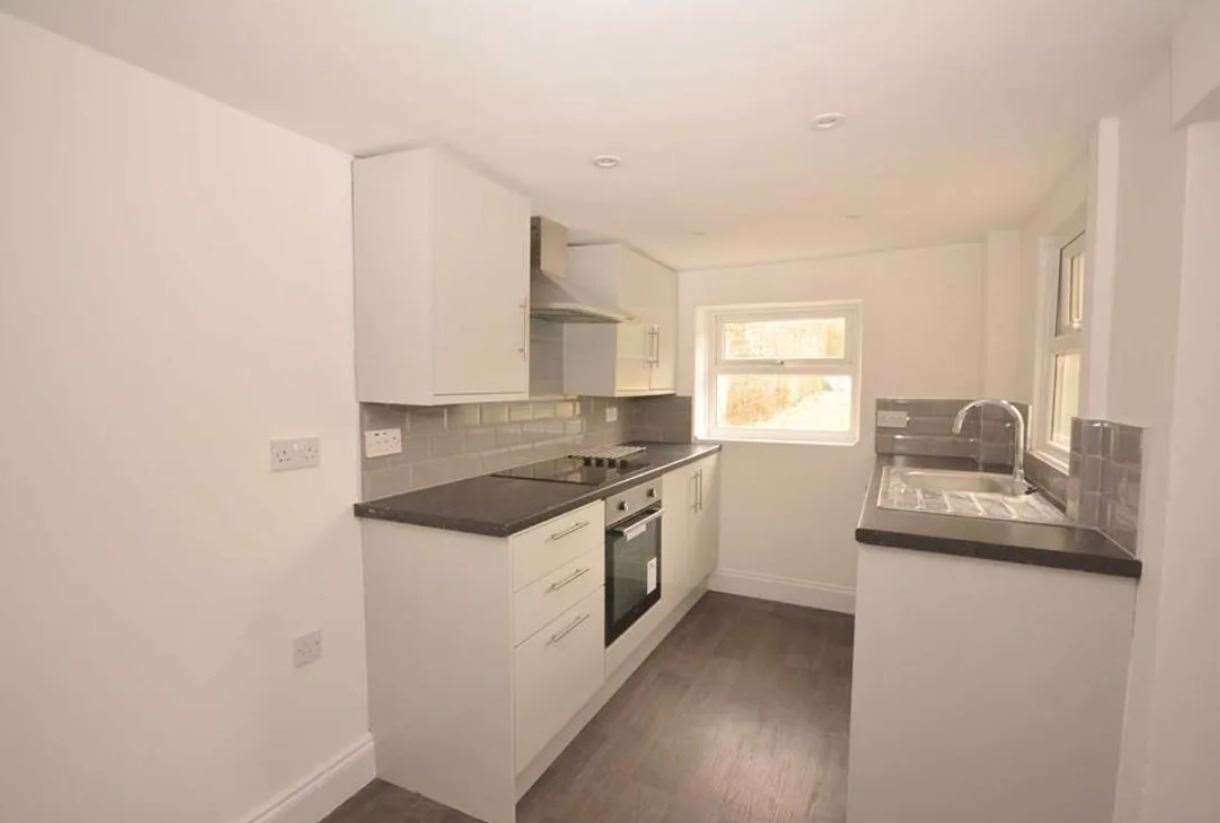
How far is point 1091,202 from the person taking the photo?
1.68 metres

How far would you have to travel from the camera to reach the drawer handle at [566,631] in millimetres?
1927

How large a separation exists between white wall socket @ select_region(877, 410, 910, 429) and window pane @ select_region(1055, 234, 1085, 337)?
96 centimetres

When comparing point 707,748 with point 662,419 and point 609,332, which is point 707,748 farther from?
point 662,419

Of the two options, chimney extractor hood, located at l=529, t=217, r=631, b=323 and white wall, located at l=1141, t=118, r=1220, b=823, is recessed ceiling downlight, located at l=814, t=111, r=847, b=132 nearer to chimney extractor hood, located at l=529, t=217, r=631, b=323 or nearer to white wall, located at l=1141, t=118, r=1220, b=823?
white wall, located at l=1141, t=118, r=1220, b=823

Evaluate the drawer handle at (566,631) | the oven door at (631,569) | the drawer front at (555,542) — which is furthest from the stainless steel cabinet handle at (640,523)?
the drawer handle at (566,631)

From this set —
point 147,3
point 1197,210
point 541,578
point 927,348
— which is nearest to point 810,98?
point 1197,210

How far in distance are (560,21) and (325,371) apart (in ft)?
4.15

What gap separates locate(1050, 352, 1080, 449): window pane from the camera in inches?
90.7

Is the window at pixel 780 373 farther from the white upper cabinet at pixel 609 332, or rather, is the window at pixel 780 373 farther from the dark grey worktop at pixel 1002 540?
the dark grey worktop at pixel 1002 540

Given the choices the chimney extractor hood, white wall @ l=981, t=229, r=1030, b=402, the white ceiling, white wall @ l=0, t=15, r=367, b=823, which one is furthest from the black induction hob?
white wall @ l=981, t=229, r=1030, b=402

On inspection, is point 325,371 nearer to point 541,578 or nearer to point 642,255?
point 541,578

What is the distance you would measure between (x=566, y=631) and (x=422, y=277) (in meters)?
1.29

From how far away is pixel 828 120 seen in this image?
1604 mm

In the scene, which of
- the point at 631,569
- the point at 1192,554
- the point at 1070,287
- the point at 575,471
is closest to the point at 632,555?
the point at 631,569
